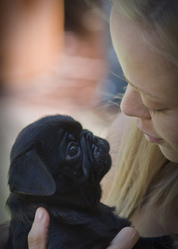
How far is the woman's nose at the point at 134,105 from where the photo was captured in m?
0.60

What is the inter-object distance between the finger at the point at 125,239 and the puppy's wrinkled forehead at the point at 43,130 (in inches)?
7.9

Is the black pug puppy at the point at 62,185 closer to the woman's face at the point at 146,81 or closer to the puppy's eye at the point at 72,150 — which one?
the puppy's eye at the point at 72,150

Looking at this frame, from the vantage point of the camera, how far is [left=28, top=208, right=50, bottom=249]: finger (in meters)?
0.57

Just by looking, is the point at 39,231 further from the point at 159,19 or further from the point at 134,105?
the point at 159,19

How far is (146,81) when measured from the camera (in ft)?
1.78

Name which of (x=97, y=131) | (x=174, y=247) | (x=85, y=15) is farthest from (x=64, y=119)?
(x=174, y=247)

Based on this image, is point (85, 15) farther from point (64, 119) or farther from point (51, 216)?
point (51, 216)

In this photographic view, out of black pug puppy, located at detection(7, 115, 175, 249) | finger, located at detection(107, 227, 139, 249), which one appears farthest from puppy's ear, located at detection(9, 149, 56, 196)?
finger, located at detection(107, 227, 139, 249)

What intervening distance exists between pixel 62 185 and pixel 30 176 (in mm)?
70

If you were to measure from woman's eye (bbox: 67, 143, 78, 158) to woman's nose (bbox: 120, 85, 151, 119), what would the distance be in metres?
0.11

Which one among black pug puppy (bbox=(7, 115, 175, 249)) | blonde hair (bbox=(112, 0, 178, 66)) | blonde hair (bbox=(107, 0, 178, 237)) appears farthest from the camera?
blonde hair (bbox=(107, 0, 178, 237))

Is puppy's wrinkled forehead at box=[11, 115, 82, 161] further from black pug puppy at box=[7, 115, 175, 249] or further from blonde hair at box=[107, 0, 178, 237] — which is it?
blonde hair at box=[107, 0, 178, 237]

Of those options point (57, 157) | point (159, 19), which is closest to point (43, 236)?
point (57, 157)

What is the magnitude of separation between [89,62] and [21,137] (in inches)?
7.8
